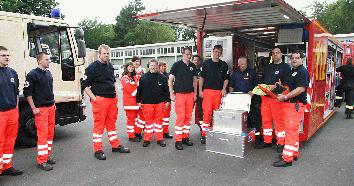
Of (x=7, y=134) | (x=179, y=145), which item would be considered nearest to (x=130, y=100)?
(x=179, y=145)

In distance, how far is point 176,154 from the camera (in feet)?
18.4

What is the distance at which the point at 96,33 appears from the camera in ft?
265

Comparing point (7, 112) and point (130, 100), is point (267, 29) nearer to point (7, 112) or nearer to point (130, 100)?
point (130, 100)

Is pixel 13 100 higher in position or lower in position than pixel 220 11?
lower

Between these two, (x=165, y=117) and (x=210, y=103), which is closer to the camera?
(x=210, y=103)

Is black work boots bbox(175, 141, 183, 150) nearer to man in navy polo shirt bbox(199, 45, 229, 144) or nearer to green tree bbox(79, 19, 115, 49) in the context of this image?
man in navy polo shirt bbox(199, 45, 229, 144)

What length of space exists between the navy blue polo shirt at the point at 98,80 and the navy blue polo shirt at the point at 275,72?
284 cm

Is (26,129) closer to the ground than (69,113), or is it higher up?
closer to the ground

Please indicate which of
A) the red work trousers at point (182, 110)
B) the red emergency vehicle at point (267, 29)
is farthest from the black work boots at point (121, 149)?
the red emergency vehicle at point (267, 29)

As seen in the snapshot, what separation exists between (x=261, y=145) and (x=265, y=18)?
2457 mm

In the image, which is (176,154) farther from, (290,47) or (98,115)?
(290,47)

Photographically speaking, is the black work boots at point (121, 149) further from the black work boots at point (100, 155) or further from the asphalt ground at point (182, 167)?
the black work boots at point (100, 155)

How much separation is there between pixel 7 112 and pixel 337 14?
193 feet

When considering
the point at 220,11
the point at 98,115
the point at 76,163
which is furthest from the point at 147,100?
the point at 220,11
